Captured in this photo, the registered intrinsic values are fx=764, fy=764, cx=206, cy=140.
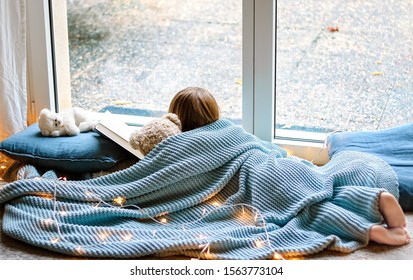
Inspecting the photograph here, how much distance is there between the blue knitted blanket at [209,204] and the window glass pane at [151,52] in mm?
613

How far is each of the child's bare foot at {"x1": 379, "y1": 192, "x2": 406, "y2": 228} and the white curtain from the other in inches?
61.9

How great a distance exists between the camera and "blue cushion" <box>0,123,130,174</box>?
2756mm

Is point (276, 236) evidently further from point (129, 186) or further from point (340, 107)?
point (340, 107)

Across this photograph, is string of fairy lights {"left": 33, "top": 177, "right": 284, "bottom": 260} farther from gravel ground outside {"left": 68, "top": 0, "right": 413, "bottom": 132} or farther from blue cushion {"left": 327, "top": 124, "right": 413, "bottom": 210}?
gravel ground outside {"left": 68, "top": 0, "right": 413, "bottom": 132}

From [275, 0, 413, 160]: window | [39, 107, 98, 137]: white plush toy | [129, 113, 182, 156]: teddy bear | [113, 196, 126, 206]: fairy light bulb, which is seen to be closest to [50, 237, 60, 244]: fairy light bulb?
[113, 196, 126, 206]: fairy light bulb

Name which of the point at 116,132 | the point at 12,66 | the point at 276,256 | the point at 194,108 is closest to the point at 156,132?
the point at 194,108

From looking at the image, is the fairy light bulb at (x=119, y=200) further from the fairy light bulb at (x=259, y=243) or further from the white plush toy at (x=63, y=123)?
the white plush toy at (x=63, y=123)

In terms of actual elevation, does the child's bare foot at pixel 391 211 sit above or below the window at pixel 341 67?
below

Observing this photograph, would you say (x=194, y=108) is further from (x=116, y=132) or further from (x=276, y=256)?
(x=276, y=256)

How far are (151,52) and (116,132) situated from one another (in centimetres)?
52

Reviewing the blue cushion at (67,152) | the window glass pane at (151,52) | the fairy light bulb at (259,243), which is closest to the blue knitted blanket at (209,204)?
the fairy light bulb at (259,243)

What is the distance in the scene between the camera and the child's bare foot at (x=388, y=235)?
2180 millimetres

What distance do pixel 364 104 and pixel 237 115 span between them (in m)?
0.51

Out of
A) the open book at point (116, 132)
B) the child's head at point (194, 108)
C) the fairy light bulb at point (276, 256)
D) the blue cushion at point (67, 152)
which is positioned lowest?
the fairy light bulb at point (276, 256)
